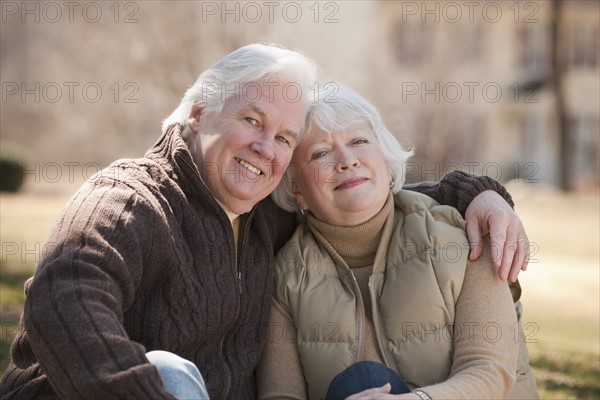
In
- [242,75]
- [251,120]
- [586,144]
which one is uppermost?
[242,75]

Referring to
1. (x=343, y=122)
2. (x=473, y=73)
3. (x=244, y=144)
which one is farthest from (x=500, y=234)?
(x=473, y=73)

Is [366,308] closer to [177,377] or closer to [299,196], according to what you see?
[299,196]

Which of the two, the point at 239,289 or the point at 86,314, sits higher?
the point at 86,314

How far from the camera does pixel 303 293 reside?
3.19 metres

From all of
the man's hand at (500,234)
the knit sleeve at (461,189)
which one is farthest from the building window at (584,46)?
the man's hand at (500,234)

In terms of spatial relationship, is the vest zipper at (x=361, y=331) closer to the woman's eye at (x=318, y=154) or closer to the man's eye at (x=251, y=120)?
the woman's eye at (x=318, y=154)

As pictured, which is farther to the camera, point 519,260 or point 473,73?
point 473,73

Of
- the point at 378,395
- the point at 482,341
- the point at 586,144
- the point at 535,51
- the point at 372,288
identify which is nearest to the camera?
the point at 378,395

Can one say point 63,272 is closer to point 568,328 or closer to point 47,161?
point 568,328

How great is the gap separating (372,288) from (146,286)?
35.9 inches

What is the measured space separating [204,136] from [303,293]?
2.39 ft

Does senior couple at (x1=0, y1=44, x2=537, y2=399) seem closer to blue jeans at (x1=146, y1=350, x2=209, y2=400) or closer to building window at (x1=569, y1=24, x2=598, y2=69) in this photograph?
blue jeans at (x1=146, y1=350, x2=209, y2=400)

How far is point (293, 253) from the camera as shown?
10.9 ft

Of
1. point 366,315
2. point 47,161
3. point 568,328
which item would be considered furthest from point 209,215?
point 47,161
